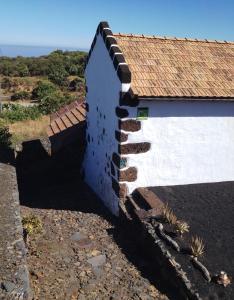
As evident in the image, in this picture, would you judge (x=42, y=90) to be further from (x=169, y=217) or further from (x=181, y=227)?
(x=181, y=227)

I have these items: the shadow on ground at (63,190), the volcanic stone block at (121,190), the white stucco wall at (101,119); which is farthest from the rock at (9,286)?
the white stucco wall at (101,119)

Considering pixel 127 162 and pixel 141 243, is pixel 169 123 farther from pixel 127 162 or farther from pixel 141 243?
pixel 141 243

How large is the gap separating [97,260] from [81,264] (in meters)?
0.39

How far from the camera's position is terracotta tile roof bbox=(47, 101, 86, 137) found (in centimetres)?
1634

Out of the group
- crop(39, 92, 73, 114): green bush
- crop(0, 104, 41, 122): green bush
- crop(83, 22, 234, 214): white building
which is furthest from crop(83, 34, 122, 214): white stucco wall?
crop(39, 92, 73, 114): green bush

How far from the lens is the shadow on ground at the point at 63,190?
9.57 metres

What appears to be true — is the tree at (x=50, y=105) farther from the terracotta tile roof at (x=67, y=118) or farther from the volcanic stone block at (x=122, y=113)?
the volcanic stone block at (x=122, y=113)

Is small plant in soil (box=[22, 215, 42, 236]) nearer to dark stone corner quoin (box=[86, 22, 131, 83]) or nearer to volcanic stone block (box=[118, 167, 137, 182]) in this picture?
volcanic stone block (box=[118, 167, 137, 182])

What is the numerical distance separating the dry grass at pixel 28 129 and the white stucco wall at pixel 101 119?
24.8 feet

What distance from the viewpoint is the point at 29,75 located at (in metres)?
59.8

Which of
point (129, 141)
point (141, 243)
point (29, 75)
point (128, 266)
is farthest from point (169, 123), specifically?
point (29, 75)

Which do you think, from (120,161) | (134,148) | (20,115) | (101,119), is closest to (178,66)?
(101,119)

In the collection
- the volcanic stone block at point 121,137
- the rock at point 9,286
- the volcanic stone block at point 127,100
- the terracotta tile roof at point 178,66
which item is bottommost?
the rock at point 9,286

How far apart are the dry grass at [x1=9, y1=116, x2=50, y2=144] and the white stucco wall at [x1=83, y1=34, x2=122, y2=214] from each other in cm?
755
